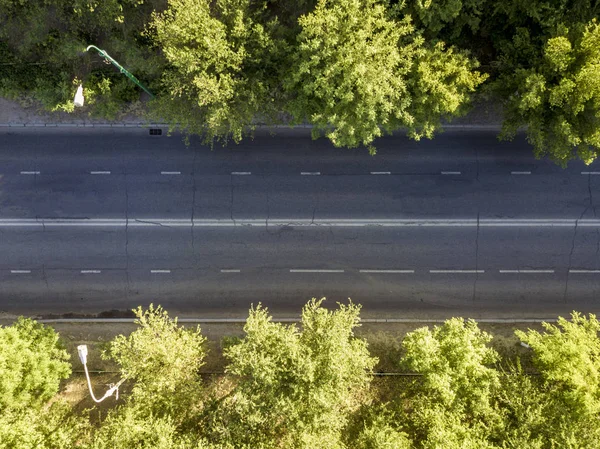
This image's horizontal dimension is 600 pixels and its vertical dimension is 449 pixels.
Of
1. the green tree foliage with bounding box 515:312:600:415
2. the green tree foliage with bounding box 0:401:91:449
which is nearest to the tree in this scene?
the green tree foliage with bounding box 515:312:600:415

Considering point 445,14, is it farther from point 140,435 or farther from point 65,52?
point 140,435

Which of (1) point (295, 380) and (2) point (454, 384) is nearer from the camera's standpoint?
(1) point (295, 380)

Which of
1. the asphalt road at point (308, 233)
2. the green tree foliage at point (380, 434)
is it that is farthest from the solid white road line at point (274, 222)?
the green tree foliage at point (380, 434)

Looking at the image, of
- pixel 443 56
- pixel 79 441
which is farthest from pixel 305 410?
pixel 443 56

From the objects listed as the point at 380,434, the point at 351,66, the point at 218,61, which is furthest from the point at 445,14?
the point at 380,434

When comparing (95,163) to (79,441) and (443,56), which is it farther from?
(443,56)
